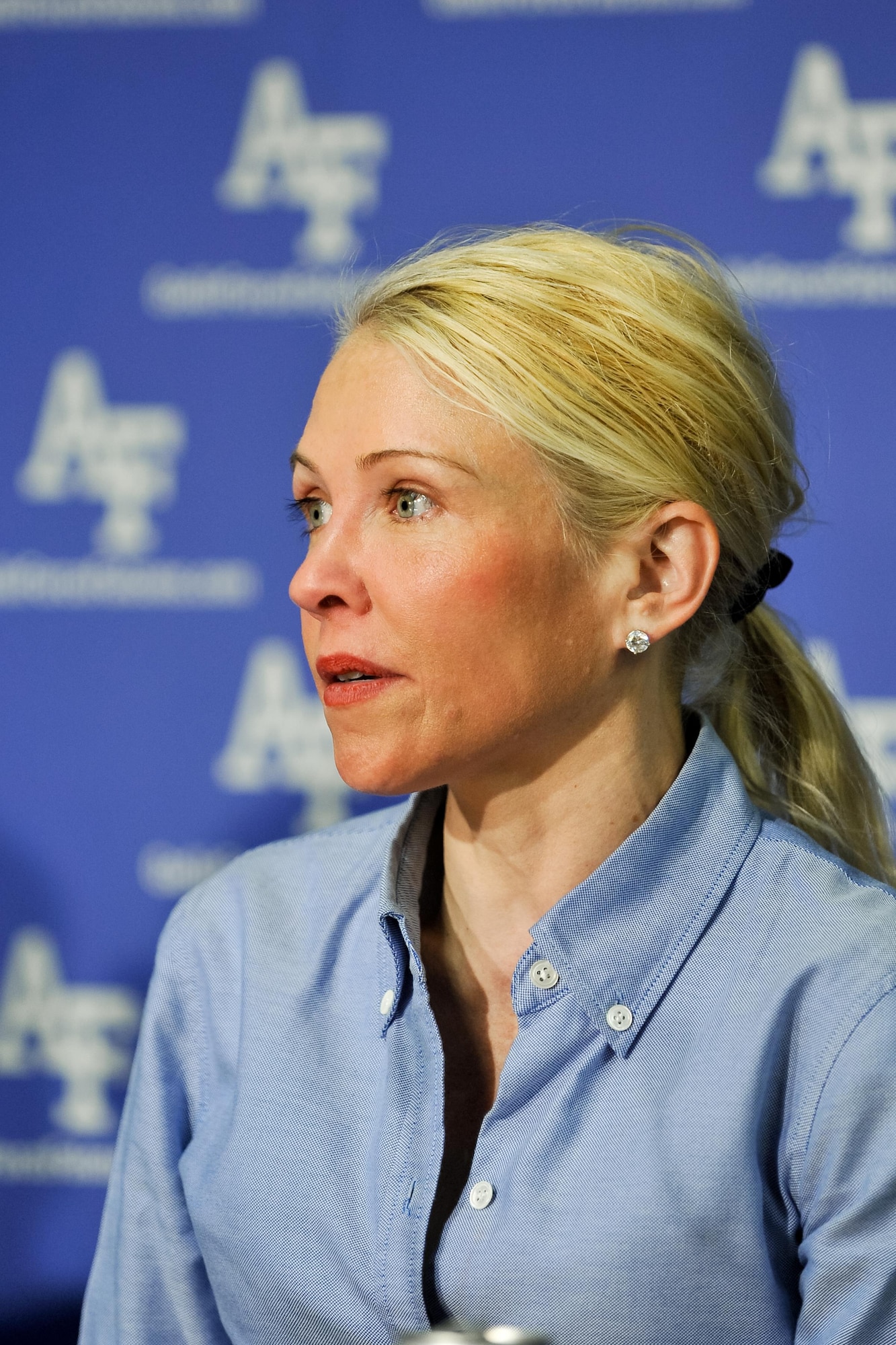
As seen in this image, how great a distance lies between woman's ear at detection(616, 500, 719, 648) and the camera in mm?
1099

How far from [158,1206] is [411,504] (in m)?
0.69

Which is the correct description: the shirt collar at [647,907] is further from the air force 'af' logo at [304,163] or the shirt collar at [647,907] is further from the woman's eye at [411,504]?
the air force 'af' logo at [304,163]

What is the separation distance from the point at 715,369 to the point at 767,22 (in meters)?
0.82

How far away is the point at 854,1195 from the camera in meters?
0.94

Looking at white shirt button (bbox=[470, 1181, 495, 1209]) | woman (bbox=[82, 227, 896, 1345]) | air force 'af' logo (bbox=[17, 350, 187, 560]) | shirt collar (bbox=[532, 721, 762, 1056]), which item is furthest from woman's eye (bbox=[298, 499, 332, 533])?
air force 'af' logo (bbox=[17, 350, 187, 560])

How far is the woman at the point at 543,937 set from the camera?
0.97m

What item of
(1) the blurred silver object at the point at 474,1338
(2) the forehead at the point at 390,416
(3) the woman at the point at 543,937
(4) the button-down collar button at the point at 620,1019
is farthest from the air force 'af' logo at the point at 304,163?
(1) the blurred silver object at the point at 474,1338

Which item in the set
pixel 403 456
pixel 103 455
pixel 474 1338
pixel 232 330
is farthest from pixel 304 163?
pixel 474 1338

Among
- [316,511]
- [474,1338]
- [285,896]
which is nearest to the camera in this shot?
[474,1338]

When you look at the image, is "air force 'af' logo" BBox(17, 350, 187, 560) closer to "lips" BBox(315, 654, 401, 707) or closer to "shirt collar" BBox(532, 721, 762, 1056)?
"lips" BBox(315, 654, 401, 707)

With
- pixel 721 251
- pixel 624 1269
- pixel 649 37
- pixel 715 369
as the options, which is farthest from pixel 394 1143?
pixel 649 37

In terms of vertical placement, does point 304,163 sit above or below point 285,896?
above

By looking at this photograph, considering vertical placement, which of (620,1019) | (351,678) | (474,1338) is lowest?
(474,1338)

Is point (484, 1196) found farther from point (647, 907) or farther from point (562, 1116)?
point (647, 907)
